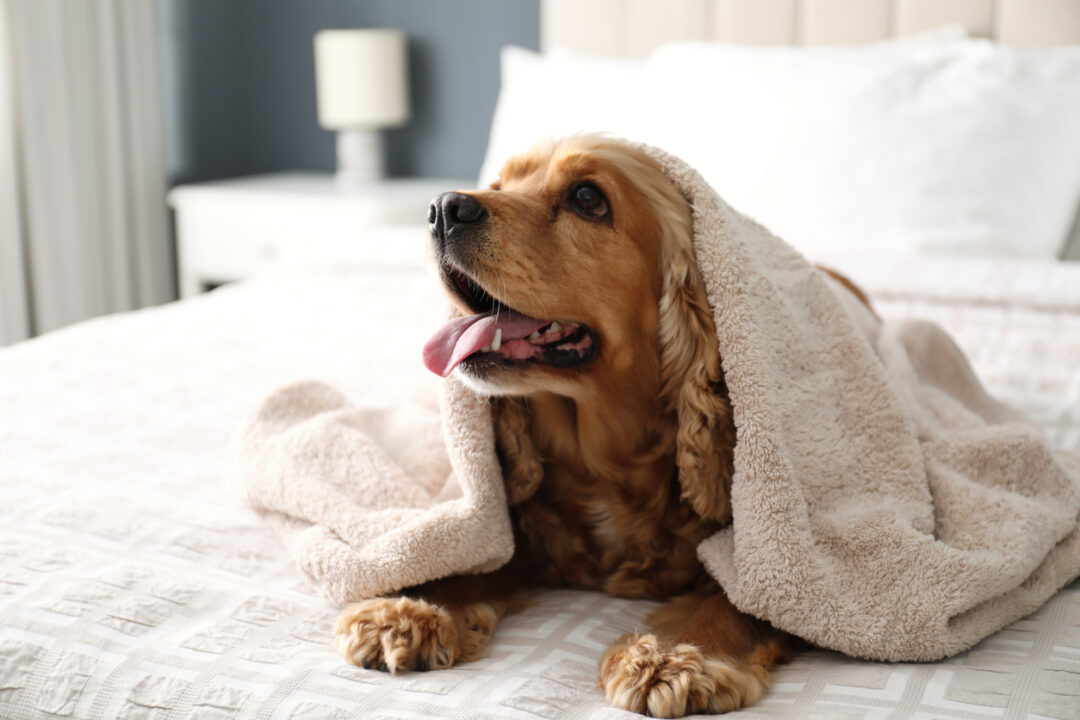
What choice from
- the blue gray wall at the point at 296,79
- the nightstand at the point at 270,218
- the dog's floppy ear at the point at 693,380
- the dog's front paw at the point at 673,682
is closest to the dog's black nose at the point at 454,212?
the dog's floppy ear at the point at 693,380

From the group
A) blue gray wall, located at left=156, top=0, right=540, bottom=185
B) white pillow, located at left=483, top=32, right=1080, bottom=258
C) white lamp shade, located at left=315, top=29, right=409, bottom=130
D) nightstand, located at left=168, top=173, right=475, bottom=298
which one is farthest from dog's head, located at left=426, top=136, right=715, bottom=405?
blue gray wall, located at left=156, top=0, right=540, bottom=185

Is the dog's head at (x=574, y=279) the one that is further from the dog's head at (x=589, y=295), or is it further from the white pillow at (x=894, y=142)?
the white pillow at (x=894, y=142)

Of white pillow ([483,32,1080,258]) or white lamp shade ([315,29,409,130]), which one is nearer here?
white pillow ([483,32,1080,258])

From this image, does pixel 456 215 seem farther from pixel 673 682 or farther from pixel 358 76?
pixel 358 76

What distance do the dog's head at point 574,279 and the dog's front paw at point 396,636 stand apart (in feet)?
0.94

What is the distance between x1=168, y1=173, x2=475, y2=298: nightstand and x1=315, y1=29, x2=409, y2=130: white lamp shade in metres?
0.27

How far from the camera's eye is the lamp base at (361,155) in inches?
165

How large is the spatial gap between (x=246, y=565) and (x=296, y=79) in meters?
3.55

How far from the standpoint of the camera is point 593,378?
4.57ft

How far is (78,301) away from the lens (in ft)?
13.0

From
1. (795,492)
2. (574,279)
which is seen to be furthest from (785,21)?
(795,492)

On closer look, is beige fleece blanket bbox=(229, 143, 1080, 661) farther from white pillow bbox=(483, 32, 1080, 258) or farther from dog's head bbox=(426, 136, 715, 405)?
white pillow bbox=(483, 32, 1080, 258)

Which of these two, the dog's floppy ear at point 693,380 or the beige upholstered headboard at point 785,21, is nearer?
the dog's floppy ear at point 693,380

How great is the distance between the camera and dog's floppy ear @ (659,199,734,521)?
1.34 meters
